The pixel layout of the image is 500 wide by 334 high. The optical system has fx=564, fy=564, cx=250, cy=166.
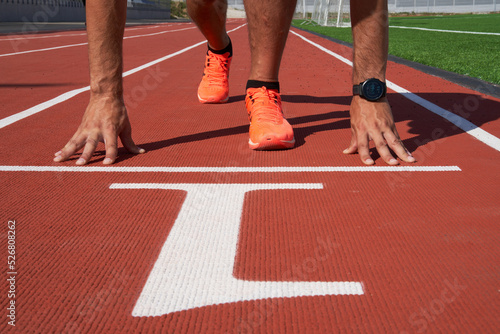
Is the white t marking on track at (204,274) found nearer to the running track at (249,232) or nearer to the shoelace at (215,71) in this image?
the running track at (249,232)

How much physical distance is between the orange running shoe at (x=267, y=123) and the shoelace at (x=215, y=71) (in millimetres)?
1296

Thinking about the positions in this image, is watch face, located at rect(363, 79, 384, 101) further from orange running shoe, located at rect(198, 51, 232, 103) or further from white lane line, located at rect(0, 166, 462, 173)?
orange running shoe, located at rect(198, 51, 232, 103)

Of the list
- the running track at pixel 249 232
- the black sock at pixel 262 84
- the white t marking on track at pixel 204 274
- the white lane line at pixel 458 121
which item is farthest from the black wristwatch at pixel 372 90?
the white t marking on track at pixel 204 274

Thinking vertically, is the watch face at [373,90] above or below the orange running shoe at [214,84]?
above

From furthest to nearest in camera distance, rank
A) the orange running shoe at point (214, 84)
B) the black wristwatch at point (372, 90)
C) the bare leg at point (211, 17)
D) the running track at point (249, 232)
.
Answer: the orange running shoe at point (214, 84) < the bare leg at point (211, 17) < the black wristwatch at point (372, 90) < the running track at point (249, 232)

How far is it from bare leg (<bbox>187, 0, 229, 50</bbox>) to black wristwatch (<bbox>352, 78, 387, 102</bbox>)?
1791 millimetres

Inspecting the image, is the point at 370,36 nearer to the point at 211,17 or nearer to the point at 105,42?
the point at 105,42

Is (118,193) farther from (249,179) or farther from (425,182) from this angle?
(425,182)

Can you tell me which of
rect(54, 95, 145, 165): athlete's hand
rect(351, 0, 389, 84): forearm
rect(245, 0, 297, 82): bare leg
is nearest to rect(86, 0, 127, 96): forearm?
rect(54, 95, 145, 165): athlete's hand

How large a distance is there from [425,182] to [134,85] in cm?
396

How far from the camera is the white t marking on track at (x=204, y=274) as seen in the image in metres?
1.49

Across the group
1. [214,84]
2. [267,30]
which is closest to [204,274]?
[267,30]

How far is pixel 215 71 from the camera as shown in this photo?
4.52m

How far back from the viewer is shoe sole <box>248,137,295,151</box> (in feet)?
9.84
